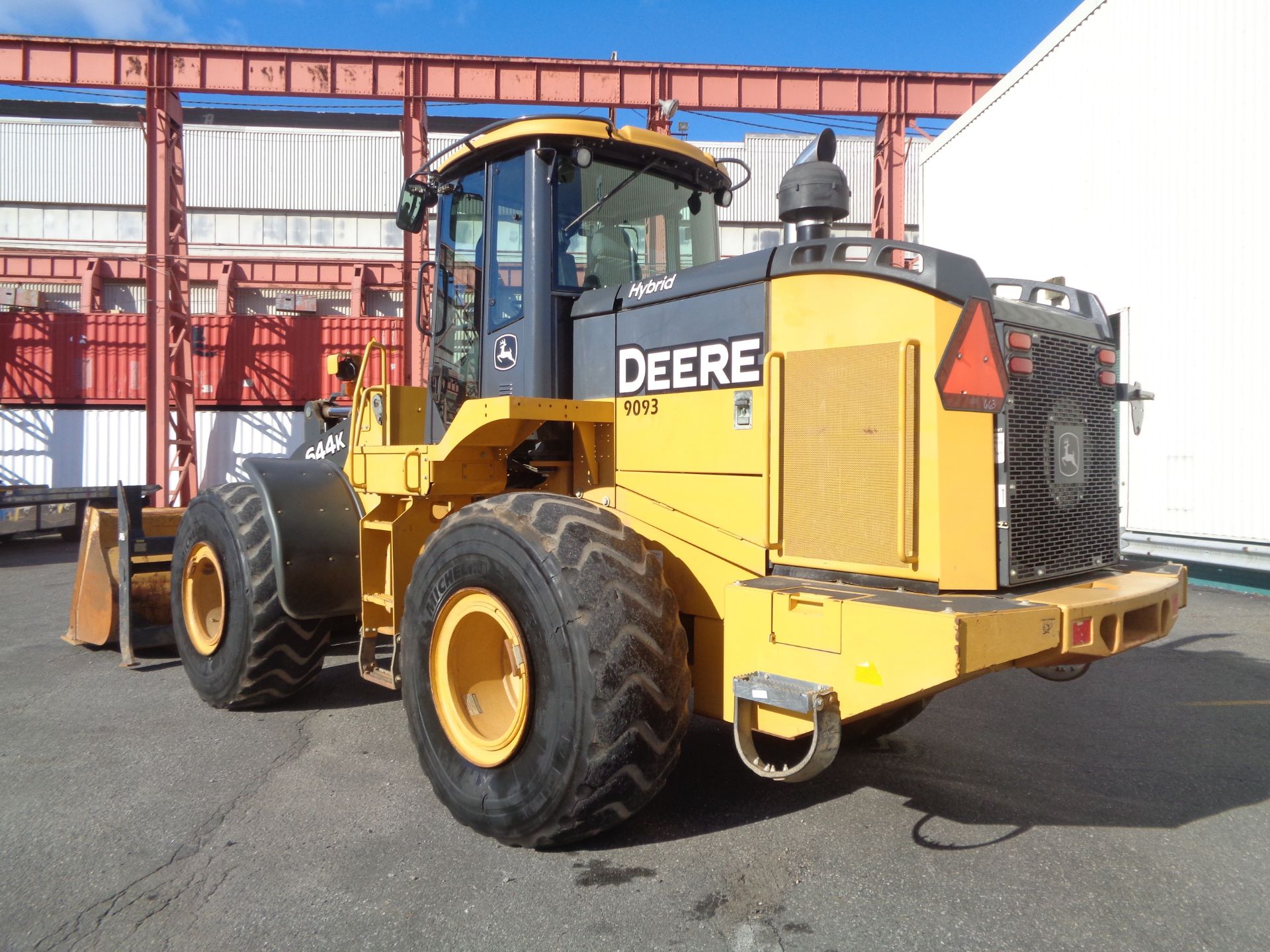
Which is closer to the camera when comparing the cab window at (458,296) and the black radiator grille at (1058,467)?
the black radiator grille at (1058,467)

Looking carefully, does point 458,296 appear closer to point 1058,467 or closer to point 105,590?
point 1058,467

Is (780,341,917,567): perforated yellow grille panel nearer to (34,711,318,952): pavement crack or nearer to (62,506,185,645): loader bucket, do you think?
(34,711,318,952): pavement crack

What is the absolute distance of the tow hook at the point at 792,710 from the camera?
3078 mm

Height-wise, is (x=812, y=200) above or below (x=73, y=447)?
above

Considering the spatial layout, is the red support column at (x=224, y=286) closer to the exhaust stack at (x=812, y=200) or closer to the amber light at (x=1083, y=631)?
the exhaust stack at (x=812, y=200)

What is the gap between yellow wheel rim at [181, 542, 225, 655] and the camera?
5.93 meters

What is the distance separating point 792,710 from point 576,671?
75cm

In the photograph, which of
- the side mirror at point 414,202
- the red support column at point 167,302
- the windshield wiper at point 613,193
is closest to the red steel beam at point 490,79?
the red support column at point 167,302

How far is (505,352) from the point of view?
14.9 ft

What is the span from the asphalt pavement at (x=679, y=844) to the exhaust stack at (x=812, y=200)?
2.45 m

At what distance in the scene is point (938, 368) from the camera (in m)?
3.22

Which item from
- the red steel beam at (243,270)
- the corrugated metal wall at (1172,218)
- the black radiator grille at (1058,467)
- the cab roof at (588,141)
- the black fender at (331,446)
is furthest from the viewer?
the red steel beam at (243,270)

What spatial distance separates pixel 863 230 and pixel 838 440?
2653 centimetres

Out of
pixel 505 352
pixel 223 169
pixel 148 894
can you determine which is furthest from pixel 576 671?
pixel 223 169
